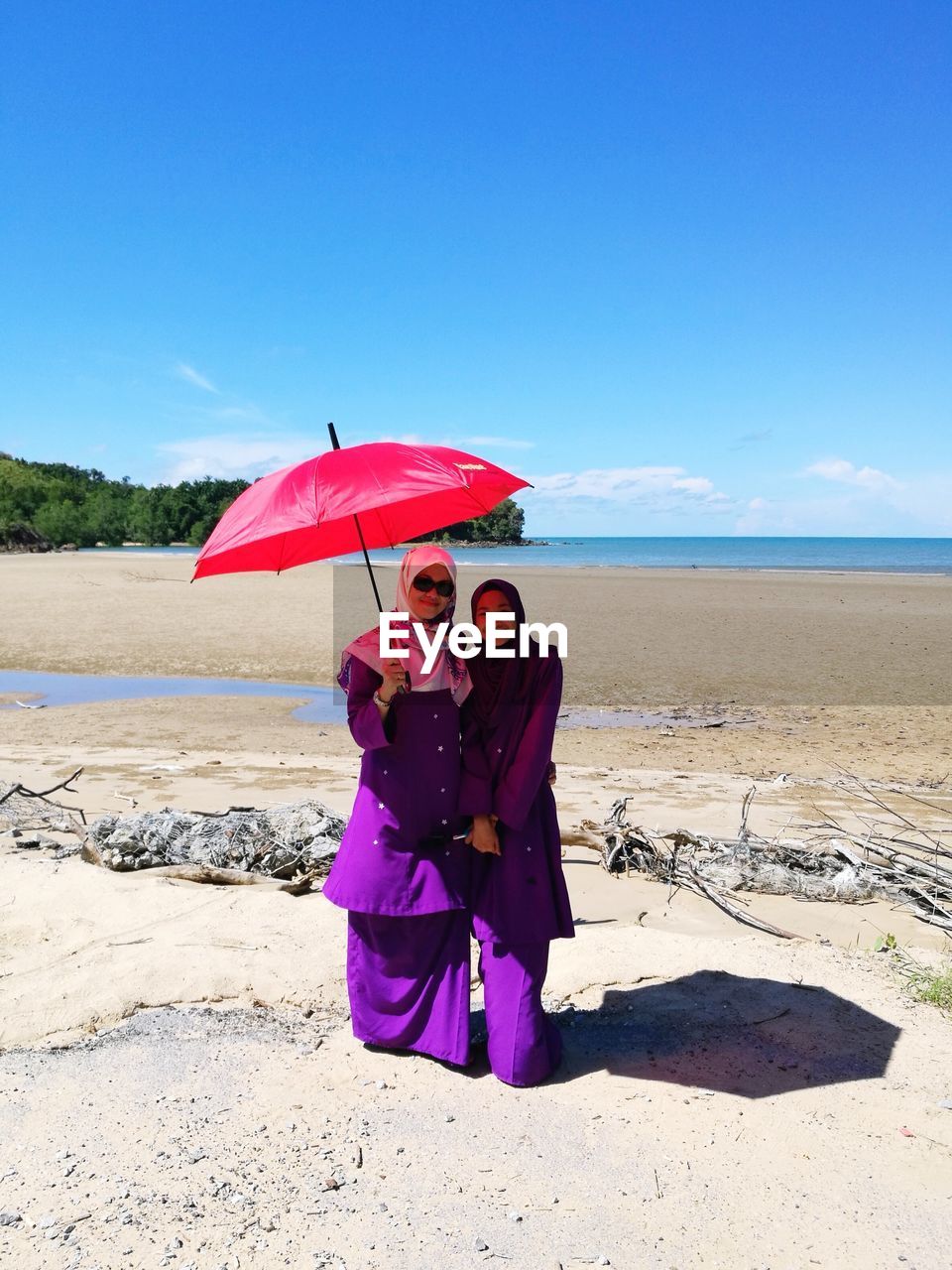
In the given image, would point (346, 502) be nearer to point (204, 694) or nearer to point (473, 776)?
point (473, 776)

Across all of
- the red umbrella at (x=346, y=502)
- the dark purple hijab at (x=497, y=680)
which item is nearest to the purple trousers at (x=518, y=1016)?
the dark purple hijab at (x=497, y=680)

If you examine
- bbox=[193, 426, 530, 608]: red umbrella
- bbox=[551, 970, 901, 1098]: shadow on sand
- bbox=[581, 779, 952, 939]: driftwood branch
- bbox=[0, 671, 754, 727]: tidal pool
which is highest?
bbox=[193, 426, 530, 608]: red umbrella

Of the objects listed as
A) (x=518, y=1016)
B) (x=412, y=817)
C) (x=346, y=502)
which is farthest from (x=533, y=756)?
(x=346, y=502)

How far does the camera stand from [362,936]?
329 centimetres

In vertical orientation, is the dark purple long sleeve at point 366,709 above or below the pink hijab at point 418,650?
below

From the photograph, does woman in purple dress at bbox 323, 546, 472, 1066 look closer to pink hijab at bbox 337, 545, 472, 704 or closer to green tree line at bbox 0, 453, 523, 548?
pink hijab at bbox 337, 545, 472, 704

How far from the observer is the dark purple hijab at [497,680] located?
121 inches

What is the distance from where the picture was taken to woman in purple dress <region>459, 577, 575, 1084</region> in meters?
3.07

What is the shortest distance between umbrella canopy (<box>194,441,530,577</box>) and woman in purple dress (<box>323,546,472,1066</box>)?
24 centimetres

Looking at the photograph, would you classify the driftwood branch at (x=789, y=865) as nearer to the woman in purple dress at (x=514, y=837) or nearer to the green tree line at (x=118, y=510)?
the woman in purple dress at (x=514, y=837)

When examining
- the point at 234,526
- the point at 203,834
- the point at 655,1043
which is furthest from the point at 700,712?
the point at 234,526

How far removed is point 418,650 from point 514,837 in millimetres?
717

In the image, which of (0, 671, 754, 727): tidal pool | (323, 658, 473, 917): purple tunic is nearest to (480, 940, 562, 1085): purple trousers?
(323, 658, 473, 917): purple tunic

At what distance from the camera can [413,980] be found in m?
3.29
